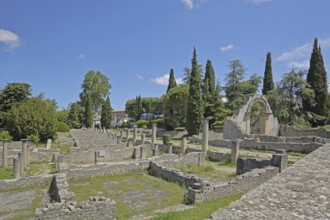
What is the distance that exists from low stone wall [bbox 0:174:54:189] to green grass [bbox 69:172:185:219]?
4.05 feet

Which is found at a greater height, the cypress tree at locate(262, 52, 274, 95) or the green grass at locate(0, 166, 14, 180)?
the cypress tree at locate(262, 52, 274, 95)

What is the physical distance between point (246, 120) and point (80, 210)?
2676 centimetres

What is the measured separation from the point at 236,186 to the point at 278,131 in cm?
2575

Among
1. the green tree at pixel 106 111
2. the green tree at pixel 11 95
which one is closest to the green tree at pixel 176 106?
the green tree at pixel 106 111

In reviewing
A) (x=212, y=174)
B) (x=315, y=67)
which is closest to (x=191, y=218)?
(x=212, y=174)

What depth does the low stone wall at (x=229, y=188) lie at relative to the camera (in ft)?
29.8

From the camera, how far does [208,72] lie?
49.5m

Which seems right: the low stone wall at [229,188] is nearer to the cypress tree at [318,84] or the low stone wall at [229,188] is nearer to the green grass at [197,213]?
the green grass at [197,213]

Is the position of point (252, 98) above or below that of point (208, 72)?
below

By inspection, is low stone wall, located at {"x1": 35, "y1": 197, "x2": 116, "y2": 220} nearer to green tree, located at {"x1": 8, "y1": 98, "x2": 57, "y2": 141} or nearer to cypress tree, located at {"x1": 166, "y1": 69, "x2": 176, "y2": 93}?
green tree, located at {"x1": 8, "y1": 98, "x2": 57, "y2": 141}

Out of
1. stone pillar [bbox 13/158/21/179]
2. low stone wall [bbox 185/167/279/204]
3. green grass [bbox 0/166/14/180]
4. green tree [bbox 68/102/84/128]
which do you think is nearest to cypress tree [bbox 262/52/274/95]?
low stone wall [bbox 185/167/279/204]

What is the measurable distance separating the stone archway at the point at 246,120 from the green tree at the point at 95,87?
147 ft

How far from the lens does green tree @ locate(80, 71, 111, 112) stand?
224 feet

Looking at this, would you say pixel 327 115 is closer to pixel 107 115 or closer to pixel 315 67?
pixel 315 67
